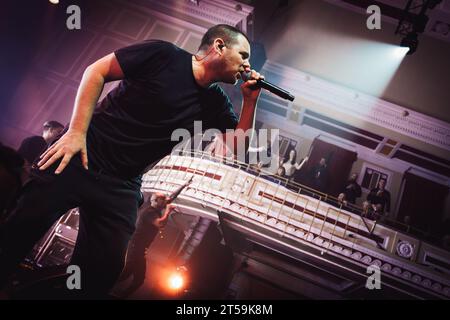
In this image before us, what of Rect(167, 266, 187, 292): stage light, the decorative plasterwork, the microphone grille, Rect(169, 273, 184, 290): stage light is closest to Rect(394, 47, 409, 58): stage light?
the decorative plasterwork

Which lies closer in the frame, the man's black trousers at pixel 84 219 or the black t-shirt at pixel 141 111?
the man's black trousers at pixel 84 219

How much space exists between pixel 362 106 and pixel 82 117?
1162 cm

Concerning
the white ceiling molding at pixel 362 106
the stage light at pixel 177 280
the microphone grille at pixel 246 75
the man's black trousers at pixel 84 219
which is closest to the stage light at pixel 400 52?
the white ceiling molding at pixel 362 106

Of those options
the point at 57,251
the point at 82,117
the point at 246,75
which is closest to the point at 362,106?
the point at 246,75

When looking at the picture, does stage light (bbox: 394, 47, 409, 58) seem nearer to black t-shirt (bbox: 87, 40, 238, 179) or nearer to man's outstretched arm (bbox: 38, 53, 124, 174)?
black t-shirt (bbox: 87, 40, 238, 179)

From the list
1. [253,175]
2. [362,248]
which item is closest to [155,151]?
[253,175]

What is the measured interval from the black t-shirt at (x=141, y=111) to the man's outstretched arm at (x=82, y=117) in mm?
76

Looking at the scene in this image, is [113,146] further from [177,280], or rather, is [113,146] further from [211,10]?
[211,10]

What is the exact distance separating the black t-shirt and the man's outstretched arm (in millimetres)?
76

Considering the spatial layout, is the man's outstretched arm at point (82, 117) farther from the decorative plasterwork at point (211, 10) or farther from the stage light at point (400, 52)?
the stage light at point (400, 52)

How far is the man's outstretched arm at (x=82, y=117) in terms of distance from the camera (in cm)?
130

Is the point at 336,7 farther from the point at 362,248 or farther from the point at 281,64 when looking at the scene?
the point at 362,248

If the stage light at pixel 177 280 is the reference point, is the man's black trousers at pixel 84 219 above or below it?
below

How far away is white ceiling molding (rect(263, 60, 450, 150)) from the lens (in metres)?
10.9
